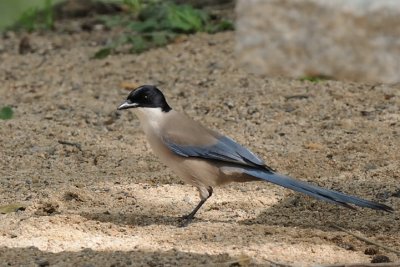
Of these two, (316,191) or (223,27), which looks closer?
(316,191)

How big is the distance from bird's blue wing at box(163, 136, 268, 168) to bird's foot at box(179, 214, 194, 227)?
1.04ft

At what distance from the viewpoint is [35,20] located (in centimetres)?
1030

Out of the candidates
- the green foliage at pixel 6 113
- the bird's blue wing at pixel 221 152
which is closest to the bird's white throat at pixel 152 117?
the bird's blue wing at pixel 221 152

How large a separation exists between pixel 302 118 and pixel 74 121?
1.58 meters

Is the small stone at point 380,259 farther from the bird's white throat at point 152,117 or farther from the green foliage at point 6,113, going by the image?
the green foliage at point 6,113

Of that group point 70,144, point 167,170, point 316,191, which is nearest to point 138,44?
point 70,144

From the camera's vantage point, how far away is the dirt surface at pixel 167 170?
493cm

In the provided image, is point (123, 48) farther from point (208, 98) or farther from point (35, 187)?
point (35, 187)

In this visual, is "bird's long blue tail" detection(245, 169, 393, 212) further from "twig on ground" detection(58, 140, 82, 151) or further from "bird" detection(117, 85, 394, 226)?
"twig on ground" detection(58, 140, 82, 151)

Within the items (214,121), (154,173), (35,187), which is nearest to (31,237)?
(35,187)

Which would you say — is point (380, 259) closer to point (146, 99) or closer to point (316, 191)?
point (316, 191)

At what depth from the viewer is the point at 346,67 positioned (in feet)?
26.8

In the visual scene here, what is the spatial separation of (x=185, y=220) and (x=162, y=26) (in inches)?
155

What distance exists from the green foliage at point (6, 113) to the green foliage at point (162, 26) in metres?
1.52
